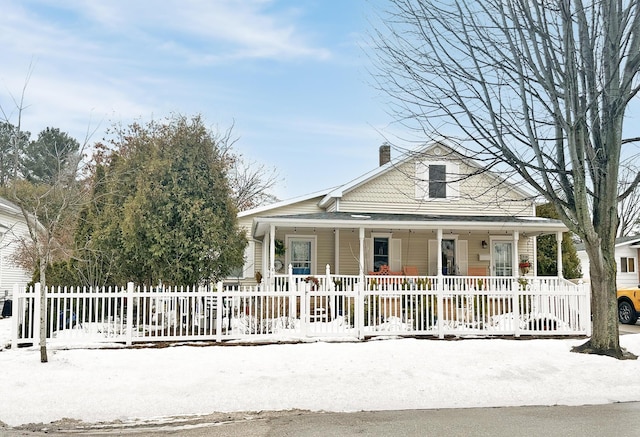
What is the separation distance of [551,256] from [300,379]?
796 inches

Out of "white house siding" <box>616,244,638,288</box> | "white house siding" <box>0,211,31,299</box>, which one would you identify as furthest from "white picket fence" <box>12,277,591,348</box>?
"white house siding" <box>616,244,638,288</box>

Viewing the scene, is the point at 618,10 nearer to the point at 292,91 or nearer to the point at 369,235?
the point at 292,91

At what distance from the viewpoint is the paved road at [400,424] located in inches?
252

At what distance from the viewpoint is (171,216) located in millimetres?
13094

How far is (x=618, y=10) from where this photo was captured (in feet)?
32.9

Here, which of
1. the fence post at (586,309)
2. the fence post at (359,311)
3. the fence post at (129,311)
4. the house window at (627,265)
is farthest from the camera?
the house window at (627,265)

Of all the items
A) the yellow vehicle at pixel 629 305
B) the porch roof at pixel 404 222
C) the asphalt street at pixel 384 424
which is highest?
the porch roof at pixel 404 222

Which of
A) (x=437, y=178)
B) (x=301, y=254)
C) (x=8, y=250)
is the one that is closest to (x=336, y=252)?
(x=301, y=254)

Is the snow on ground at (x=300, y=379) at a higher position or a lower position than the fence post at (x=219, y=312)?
lower

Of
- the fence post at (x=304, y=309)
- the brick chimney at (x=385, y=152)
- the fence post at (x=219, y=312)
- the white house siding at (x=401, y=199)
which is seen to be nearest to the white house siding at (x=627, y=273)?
the white house siding at (x=401, y=199)

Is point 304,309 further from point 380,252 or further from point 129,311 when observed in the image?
point 380,252

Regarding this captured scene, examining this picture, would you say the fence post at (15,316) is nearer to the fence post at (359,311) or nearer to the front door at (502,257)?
the fence post at (359,311)

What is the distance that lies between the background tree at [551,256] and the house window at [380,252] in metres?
7.88

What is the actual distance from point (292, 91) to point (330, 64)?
369 centimetres
